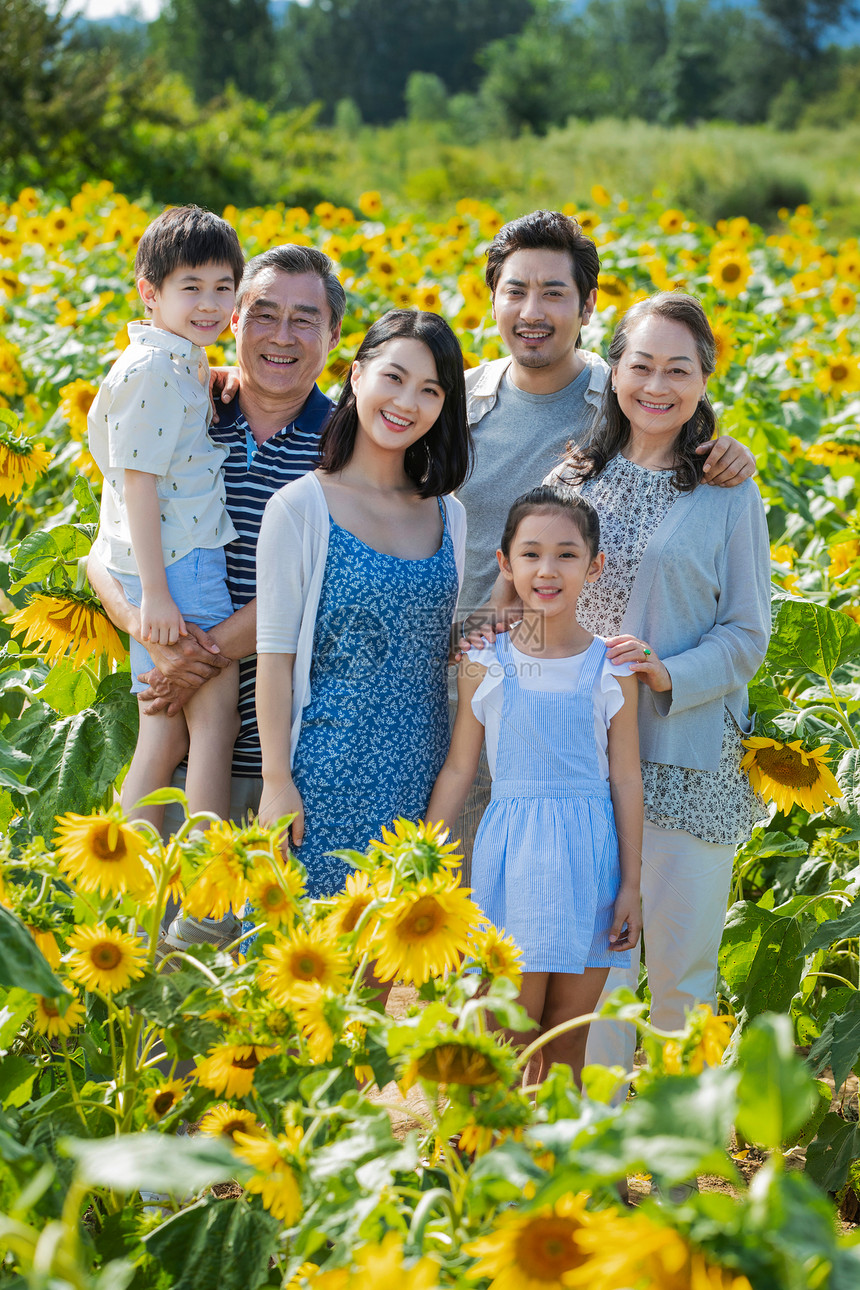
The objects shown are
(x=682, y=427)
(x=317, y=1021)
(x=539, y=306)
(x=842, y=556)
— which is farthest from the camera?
(x=842, y=556)

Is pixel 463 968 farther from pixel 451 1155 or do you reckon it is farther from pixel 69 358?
pixel 69 358

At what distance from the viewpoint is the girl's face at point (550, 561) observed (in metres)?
2.21

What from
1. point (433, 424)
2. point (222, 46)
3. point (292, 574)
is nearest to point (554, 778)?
point (292, 574)

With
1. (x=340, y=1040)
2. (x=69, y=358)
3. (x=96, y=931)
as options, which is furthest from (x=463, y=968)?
(x=69, y=358)

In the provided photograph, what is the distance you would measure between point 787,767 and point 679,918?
0.36 metres

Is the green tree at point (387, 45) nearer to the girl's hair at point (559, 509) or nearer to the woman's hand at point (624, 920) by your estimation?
the girl's hair at point (559, 509)

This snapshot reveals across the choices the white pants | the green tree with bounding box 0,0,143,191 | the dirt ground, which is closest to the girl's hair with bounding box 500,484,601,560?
the white pants

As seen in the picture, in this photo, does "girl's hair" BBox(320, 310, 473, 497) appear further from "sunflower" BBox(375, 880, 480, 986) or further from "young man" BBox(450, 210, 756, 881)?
"sunflower" BBox(375, 880, 480, 986)

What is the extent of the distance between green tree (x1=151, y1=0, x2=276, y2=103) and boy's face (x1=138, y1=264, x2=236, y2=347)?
37.6 meters

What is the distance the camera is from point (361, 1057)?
1.28m

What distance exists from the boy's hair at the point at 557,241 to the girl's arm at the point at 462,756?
1.07 metres

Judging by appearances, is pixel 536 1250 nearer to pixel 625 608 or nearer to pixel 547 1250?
pixel 547 1250

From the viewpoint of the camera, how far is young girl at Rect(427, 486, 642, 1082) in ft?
7.03

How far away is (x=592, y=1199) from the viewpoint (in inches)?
44.8
